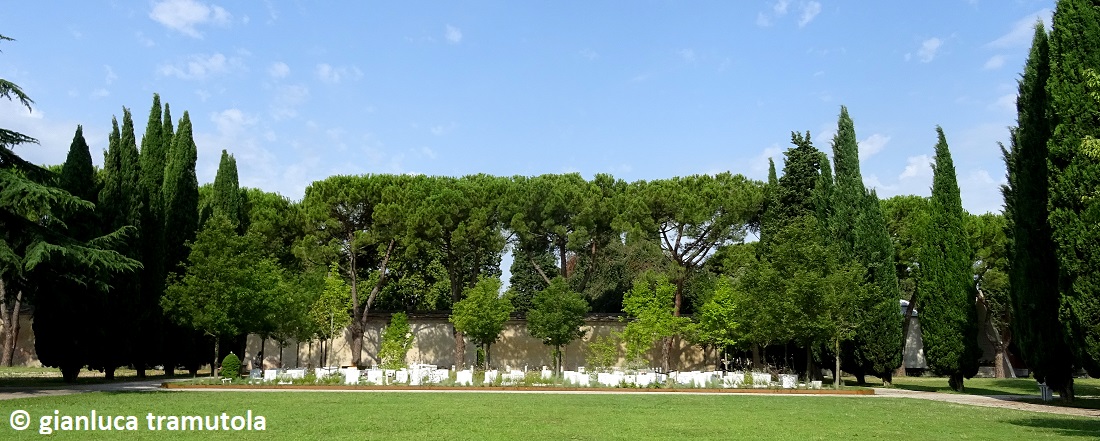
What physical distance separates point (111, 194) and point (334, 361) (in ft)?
56.2

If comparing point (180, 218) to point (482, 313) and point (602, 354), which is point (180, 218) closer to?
point (482, 313)

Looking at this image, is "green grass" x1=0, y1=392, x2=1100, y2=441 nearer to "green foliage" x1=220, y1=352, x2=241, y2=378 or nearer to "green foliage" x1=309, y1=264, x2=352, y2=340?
"green foliage" x1=220, y1=352, x2=241, y2=378

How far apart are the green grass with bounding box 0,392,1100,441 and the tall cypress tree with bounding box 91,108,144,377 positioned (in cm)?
856

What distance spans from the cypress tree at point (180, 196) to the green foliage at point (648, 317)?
1832cm

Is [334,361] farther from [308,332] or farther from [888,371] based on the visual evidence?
[888,371]

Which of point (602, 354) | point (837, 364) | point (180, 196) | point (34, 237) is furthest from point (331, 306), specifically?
point (837, 364)

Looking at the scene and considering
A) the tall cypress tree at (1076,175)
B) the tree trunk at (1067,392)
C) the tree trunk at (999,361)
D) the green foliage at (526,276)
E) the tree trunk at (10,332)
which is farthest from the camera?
the green foliage at (526,276)

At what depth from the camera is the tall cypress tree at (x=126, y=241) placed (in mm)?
26891

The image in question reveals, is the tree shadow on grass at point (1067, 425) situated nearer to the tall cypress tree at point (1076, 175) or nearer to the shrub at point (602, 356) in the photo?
the tall cypress tree at point (1076, 175)

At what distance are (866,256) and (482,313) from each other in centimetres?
1527

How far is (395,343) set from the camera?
32.4 m

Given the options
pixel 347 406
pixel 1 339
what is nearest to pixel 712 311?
pixel 347 406

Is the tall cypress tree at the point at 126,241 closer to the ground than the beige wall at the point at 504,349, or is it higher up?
higher up

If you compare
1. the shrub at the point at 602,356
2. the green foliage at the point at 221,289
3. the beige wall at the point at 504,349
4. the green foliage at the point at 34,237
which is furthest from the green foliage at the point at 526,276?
the green foliage at the point at 34,237
